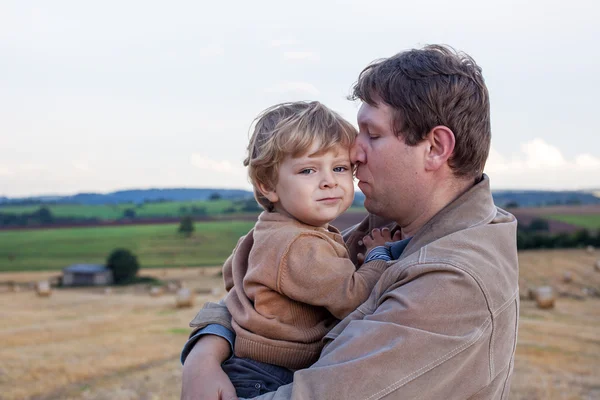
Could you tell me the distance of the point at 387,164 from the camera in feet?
8.78

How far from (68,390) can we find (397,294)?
6.93 metres

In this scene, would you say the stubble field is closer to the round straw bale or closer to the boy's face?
the round straw bale

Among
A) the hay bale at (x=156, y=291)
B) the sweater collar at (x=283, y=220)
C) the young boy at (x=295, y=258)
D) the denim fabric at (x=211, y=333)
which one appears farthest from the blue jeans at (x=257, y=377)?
the hay bale at (x=156, y=291)

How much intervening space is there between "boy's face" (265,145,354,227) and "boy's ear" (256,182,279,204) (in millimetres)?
51

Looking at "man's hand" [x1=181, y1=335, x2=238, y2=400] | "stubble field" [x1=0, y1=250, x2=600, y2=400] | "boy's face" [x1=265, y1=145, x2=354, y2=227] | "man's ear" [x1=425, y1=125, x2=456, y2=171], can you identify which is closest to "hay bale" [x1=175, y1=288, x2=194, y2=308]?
"stubble field" [x1=0, y1=250, x2=600, y2=400]

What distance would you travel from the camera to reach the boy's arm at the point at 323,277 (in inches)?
95.7

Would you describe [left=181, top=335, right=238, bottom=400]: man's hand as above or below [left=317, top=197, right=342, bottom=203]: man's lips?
below

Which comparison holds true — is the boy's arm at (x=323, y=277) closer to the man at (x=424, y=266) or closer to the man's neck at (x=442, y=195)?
the man at (x=424, y=266)

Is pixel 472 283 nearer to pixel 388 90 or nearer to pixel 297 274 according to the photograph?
pixel 297 274

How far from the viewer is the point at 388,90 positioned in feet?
8.66

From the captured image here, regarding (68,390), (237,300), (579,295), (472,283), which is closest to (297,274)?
(237,300)

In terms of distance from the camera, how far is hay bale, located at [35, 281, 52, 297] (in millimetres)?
15578

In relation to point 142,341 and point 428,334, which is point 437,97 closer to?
point 428,334

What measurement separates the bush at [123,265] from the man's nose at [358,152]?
14.4m
